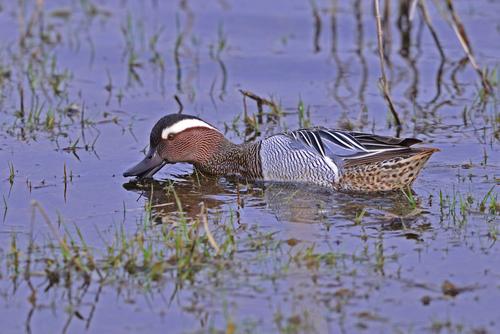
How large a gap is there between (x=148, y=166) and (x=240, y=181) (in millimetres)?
693

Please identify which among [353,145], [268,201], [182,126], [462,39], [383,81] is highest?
[462,39]

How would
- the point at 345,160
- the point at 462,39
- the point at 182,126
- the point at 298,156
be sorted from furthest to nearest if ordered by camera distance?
the point at 462,39
the point at 182,126
the point at 298,156
the point at 345,160

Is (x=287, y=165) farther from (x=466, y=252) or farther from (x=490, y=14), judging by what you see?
(x=490, y=14)

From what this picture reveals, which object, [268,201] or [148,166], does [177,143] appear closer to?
[148,166]

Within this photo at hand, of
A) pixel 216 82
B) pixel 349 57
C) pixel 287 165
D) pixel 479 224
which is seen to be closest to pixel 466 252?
pixel 479 224

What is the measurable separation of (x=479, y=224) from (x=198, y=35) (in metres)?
6.22

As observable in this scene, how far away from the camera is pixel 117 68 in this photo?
418 inches

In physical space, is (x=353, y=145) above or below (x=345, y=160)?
above

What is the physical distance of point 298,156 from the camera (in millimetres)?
7465

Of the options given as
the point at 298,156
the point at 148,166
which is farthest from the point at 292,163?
the point at 148,166

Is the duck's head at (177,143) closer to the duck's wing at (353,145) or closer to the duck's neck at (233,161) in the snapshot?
the duck's neck at (233,161)

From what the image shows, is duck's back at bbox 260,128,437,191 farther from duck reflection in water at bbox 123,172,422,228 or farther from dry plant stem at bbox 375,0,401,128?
dry plant stem at bbox 375,0,401,128

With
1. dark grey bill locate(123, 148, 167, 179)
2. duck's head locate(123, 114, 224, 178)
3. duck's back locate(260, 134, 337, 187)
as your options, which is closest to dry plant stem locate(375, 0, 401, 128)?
duck's back locate(260, 134, 337, 187)

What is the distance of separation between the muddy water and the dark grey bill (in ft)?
0.27
